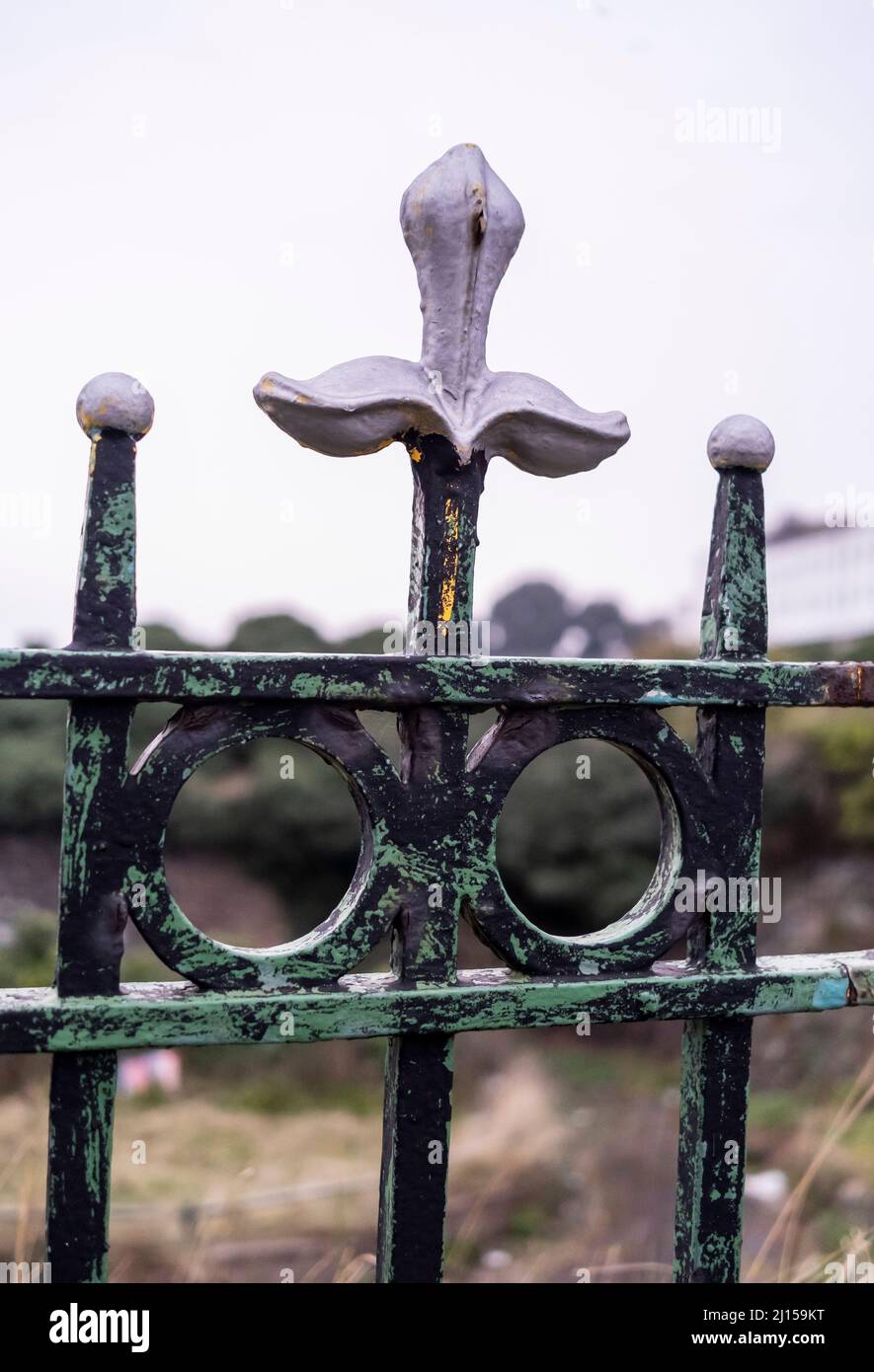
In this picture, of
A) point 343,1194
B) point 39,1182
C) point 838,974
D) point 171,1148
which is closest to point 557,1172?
point 343,1194

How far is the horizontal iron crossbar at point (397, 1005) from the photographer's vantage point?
1.08 meters

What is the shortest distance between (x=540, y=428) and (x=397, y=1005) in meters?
0.60

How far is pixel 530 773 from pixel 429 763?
7240 mm

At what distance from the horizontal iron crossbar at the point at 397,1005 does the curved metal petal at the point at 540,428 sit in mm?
549

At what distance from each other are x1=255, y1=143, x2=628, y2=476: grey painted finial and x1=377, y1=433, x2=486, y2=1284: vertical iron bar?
1.8 inches

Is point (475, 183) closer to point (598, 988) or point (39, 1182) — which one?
point (598, 988)

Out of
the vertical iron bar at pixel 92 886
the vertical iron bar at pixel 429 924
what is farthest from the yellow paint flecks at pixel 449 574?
the vertical iron bar at pixel 92 886

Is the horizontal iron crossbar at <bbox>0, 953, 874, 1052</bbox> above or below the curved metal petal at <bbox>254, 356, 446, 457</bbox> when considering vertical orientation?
below

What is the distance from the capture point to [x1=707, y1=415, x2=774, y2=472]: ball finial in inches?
51.2

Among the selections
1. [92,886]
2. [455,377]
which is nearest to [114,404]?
[455,377]

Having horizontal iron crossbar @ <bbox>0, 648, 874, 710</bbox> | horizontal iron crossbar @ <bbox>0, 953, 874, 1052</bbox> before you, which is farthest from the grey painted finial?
horizontal iron crossbar @ <bbox>0, 953, 874, 1052</bbox>

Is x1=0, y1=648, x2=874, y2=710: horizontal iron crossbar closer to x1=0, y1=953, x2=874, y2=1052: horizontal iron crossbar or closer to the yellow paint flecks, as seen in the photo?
the yellow paint flecks

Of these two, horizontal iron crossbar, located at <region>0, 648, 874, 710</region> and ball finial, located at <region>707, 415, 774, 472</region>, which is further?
ball finial, located at <region>707, 415, 774, 472</region>

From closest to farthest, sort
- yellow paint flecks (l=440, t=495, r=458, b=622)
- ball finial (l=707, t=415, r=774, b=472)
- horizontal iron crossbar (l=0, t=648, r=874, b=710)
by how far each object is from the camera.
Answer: horizontal iron crossbar (l=0, t=648, r=874, b=710) < yellow paint flecks (l=440, t=495, r=458, b=622) < ball finial (l=707, t=415, r=774, b=472)
